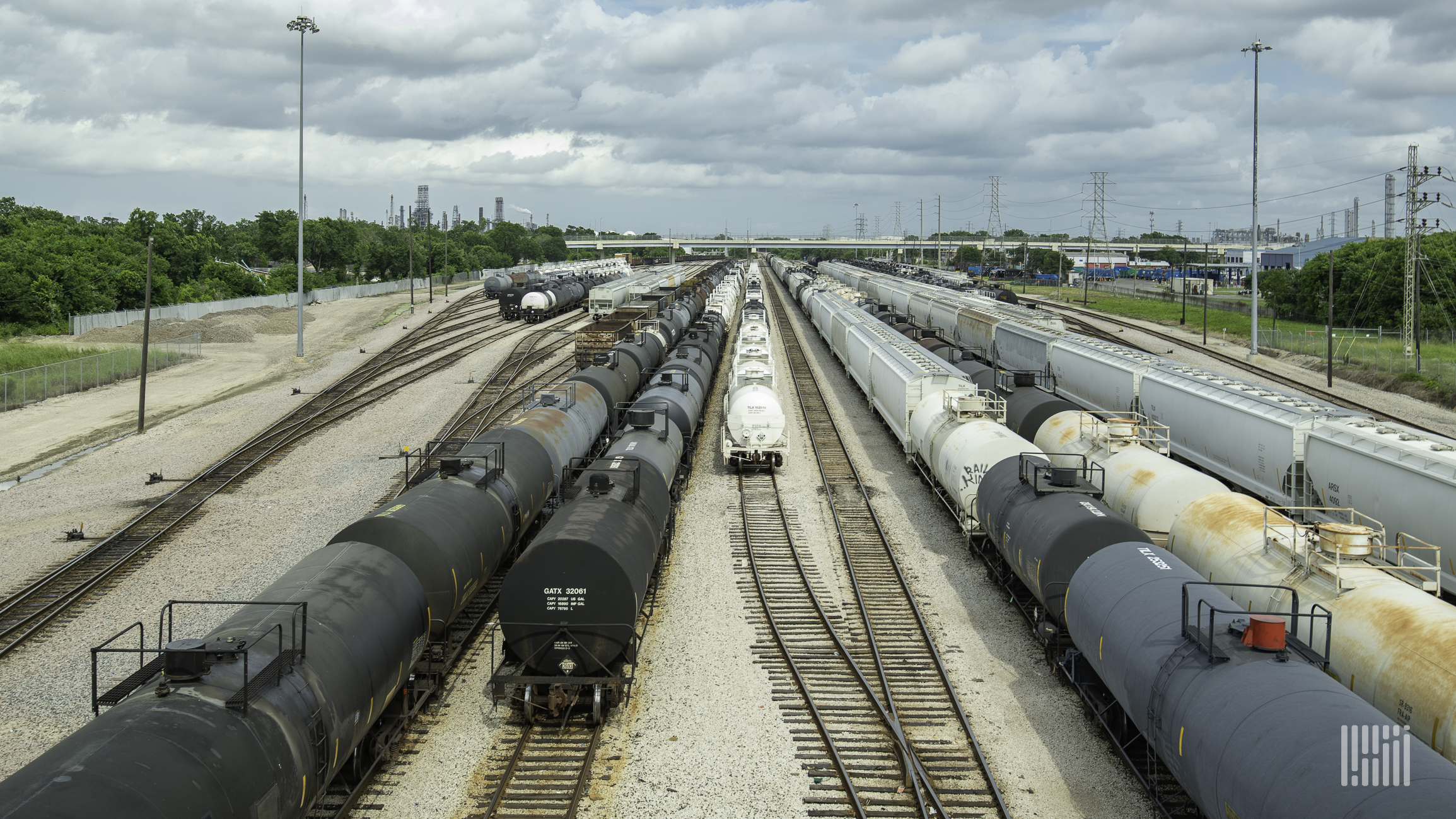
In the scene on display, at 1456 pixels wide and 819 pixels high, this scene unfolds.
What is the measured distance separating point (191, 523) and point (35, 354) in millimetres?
34853

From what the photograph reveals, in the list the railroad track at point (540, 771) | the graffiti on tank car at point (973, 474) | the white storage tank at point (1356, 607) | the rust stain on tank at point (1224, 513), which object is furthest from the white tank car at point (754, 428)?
the railroad track at point (540, 771)

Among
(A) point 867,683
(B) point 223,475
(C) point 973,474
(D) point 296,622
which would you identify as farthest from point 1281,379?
(D) point 296,622

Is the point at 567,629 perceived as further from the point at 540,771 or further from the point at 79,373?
the point at 79,373

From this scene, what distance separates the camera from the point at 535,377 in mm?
47562

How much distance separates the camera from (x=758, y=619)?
1911cm

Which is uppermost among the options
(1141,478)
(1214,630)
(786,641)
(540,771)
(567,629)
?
(1141,478)

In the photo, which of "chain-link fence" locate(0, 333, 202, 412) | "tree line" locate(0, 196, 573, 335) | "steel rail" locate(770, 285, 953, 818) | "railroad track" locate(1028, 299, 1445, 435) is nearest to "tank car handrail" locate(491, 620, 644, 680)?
"steel rail" locate(770, 285, 953, 818)

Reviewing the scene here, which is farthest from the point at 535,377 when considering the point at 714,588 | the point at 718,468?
the point at 714,588

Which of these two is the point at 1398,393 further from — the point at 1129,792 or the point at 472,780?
the point at 472,780

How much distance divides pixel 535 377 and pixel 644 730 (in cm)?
3472

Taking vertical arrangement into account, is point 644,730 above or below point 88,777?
below

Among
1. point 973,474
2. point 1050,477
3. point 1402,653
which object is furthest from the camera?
point 973,474

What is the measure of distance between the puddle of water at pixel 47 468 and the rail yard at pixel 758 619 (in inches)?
23.6

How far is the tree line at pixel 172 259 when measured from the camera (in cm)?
6456
